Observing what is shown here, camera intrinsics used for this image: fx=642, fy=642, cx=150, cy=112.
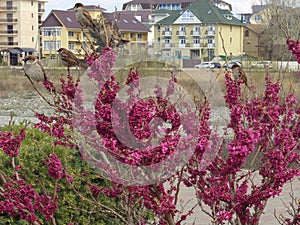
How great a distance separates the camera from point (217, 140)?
389 cm

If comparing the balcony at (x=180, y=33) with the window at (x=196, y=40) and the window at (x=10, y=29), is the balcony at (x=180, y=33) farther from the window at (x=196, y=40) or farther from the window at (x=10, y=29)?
the window at (x=10, y=29)

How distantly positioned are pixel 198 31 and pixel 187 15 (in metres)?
2.40

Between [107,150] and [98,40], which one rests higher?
[98,40]

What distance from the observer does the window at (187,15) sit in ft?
211

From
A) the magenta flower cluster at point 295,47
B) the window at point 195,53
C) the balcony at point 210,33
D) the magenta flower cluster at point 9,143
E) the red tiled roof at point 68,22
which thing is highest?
the red tiled roof at point 68,22

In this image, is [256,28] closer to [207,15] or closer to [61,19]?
[207,15]

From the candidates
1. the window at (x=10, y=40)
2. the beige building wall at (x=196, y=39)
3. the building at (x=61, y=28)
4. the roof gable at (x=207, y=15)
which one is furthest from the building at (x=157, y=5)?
the building at (x=61, y=28)

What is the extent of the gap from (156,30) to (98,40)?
65749 mm

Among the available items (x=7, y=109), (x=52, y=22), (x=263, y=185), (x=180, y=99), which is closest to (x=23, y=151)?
(x=180, y=99)

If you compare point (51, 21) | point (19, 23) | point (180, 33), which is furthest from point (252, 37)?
point (19, 23)

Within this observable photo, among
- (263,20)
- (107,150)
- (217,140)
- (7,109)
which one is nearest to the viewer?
(107,150)

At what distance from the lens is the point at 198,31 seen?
66312 millimetres

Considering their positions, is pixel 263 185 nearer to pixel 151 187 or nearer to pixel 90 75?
pixel 151 187

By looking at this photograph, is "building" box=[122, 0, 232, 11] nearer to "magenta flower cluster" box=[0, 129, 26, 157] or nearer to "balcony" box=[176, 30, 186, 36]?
"balcony" box=[176, 30, 186, 36]
